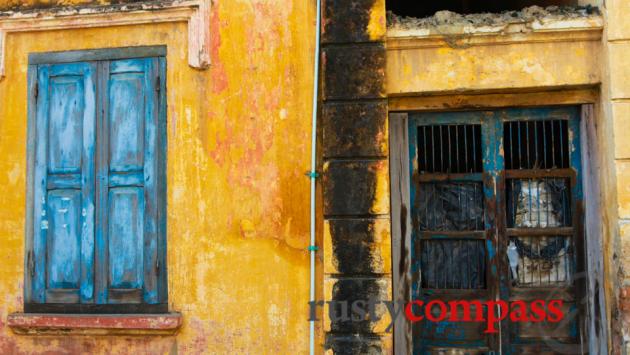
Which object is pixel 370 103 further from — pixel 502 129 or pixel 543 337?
pixel 543 337

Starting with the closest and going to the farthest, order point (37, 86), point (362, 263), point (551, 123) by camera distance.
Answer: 1. point (362, 263)
2. point (551, 123)
3. point (37, 86)

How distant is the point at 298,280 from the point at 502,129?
1813mm

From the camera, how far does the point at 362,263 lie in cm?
458

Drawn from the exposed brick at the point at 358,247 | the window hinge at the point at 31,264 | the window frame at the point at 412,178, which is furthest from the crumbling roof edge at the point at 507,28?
the window hinge at the point at 31,264

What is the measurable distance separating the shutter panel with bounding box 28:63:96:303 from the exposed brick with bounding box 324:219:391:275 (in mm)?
1826

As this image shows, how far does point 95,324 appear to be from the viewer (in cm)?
491

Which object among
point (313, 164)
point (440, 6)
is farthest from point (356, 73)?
point (440, 6)

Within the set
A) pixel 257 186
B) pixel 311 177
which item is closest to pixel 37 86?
pixel 257 186

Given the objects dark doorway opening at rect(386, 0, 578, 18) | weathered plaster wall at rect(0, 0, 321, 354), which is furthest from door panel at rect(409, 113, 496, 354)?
dark doorway opening at rect(386, 0, 578, 18)

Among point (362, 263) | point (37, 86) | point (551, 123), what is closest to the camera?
point (362, 263)

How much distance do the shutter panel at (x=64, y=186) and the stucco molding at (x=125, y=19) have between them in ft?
1.07

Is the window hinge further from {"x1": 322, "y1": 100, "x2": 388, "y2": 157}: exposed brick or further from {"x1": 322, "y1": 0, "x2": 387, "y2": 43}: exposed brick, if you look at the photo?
{"x1": 322, "y1": 0, "x2": 387, "y2": 43}: exposed brick

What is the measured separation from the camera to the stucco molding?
497cm

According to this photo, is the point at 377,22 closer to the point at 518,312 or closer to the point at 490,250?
the point at 490,250
